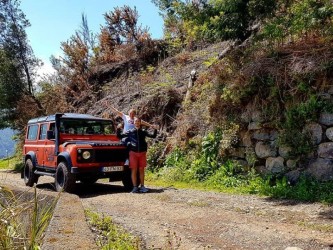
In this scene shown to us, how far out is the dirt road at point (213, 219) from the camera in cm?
462

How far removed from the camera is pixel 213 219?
600 centimetres

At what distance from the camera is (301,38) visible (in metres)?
9.39

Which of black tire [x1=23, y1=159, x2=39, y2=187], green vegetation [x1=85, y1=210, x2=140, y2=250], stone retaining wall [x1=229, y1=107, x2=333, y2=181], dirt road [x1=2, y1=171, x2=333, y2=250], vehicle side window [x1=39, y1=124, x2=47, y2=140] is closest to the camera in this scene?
green vegetation [x1=85, y1=210, x2=140, y2=250]

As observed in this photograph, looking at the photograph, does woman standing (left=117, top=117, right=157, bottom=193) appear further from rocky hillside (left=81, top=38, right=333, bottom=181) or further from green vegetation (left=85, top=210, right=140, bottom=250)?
green vegetation (left=85, top=210, right=140, bottom=250)

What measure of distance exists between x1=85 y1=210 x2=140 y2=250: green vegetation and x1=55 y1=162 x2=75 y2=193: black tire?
2834mm

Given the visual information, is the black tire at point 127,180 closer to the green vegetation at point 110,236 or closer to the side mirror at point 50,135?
the side mirror at point 50,135

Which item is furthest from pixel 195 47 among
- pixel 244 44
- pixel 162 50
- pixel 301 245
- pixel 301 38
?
pixel 301 245

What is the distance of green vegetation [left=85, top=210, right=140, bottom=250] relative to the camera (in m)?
4.23

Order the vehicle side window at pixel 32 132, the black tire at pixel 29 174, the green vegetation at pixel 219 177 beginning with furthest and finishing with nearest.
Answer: the vehicle side window at pixel 32 132, the black tire at pixel 29 174, the green vegetation at pixel 219 177

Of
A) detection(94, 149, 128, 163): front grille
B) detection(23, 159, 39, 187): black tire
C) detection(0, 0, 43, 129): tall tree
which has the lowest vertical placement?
detection(23, 159, 39, 187): black tire

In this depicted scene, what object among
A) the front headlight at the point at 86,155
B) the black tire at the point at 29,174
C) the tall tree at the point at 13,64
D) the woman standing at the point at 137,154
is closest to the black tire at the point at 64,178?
the front headlight at the point at 86,155

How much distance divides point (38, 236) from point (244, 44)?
9131 millimetres

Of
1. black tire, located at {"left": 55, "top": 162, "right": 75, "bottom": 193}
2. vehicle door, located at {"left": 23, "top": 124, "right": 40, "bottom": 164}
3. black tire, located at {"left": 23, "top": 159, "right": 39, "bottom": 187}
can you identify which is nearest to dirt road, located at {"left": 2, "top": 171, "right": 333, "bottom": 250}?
black tire, located at {"left": 55, "top": 162, "right": 75, "bottom": 193}

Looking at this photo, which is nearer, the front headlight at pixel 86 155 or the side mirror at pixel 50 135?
the front headlight at pixel 86 155
